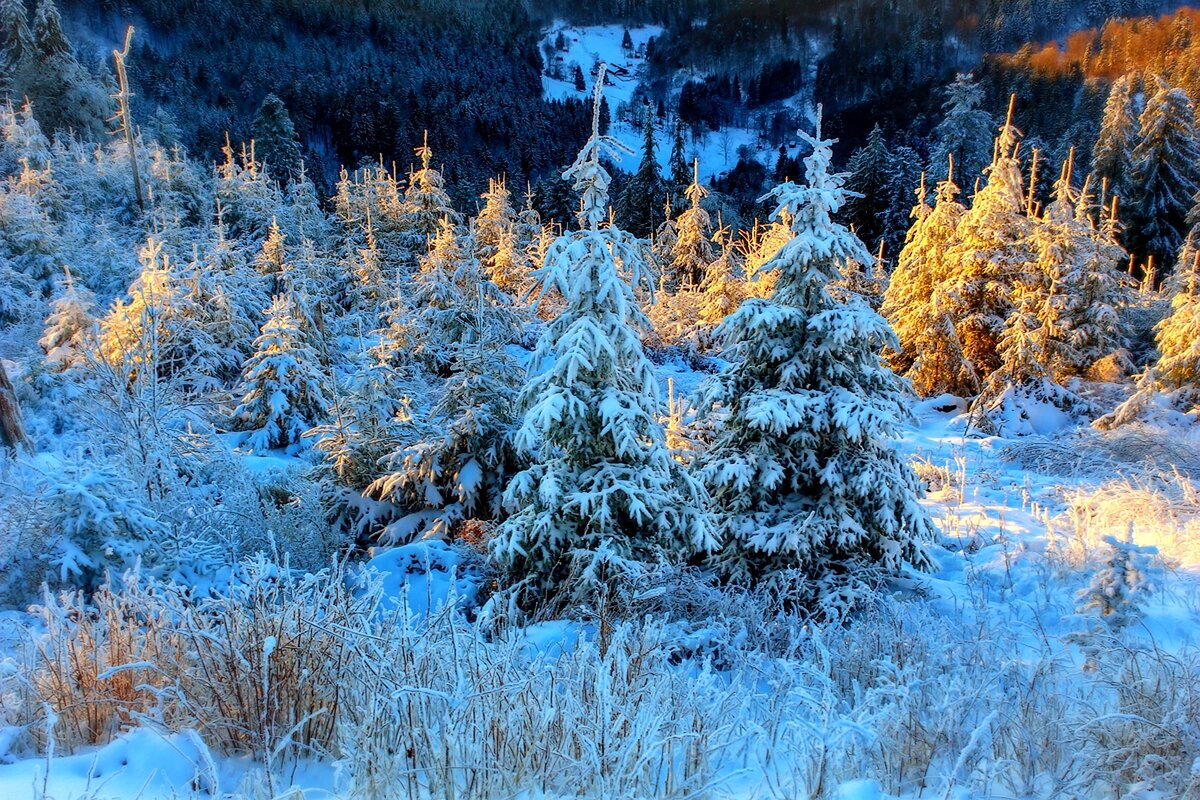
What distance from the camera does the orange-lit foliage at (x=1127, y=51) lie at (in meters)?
48.8

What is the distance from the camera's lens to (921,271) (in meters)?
16.2

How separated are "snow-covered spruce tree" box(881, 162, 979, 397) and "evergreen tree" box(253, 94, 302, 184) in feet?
105

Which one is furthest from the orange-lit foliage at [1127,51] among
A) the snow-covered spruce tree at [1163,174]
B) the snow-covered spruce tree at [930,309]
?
the snow-covered spruce tree at [930,309]

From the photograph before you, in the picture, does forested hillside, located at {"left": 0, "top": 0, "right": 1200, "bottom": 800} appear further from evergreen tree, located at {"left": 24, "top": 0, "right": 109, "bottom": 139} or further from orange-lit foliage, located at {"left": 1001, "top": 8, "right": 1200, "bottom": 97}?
orange-lit foliage, located at {"left": 1001, "top": 8, "right": 1200, "bottom": 97}

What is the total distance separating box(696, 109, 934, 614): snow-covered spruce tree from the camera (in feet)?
17.8

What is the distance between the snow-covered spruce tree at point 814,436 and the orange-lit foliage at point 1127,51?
51.1m

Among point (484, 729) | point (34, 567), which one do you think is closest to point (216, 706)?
point (484, 729)

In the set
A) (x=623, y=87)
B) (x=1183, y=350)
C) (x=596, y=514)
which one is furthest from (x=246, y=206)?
(x=623, y=87)

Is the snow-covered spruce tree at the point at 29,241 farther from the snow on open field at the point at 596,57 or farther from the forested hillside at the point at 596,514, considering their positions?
the snow on open field at the point at 596,57

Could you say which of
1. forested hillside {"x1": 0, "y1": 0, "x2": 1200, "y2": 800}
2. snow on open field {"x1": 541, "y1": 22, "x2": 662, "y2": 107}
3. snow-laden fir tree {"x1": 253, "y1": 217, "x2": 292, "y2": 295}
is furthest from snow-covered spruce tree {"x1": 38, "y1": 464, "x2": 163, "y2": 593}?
snow on open field {"x1": 541, "y1": 22, "x2": 662, "y2": 107}

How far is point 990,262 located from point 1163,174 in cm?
2402

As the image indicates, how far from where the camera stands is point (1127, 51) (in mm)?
Result: 58000

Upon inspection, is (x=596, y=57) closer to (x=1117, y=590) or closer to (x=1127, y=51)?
(x=1127, y=51)

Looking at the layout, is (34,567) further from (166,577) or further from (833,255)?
(833,255)
